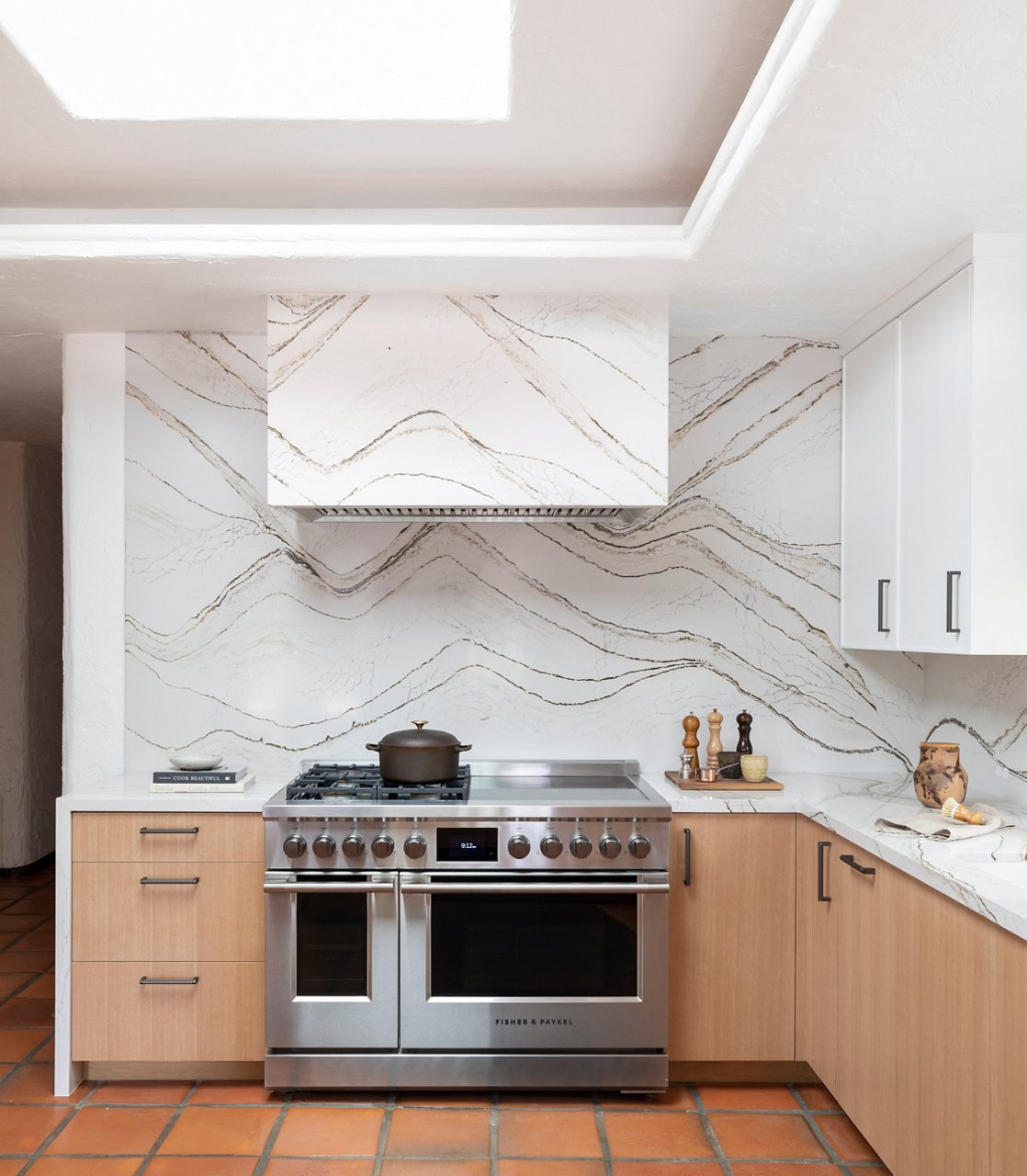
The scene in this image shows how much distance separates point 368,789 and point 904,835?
4.84ft

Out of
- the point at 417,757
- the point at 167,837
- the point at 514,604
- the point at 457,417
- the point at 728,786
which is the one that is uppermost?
the point at 457,417

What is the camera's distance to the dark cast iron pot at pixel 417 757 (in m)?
2.91

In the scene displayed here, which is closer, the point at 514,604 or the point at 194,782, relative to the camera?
the point at 194,782

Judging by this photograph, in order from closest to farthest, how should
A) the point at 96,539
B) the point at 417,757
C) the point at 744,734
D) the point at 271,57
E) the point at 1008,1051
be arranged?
the point at 1008,1051 < the point at 271,57 < the point at 417,757 < the point at 744,734 < the point at 96,539

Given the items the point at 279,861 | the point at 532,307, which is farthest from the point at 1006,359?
the point at 279,861

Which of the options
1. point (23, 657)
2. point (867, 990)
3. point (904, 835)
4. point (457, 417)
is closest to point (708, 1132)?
point (867, 990)

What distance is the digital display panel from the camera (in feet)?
8.99

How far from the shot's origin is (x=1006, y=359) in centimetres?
240

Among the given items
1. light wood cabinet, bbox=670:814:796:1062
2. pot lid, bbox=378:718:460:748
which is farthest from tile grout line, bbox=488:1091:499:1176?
pot lid, bbox=378:718:460:748

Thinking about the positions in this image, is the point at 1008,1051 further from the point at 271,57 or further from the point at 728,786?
the point at 271,57

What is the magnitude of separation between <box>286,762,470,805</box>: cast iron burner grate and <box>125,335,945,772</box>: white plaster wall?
31cm

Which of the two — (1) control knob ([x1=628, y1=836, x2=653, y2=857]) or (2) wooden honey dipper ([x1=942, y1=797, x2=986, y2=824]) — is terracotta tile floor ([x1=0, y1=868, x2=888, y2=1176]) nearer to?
(1) control knob ([x1=628, y1=836, x2=653, y2=857])

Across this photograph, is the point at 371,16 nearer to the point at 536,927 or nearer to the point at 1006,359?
the point at 1006,359

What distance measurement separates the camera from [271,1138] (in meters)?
2.55
